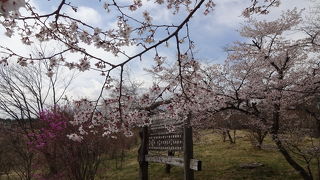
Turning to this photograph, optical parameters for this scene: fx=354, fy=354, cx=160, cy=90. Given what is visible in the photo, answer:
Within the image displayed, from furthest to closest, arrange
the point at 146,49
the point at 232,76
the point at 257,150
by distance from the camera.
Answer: the point at 257,150, the point at 232,76, the point at 146,49

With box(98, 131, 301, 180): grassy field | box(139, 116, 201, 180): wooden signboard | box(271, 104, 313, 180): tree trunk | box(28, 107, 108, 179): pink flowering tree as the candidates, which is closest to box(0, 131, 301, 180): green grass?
box(98, 131, 301, 180): grassy field

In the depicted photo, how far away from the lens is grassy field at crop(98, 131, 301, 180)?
12.5 metres

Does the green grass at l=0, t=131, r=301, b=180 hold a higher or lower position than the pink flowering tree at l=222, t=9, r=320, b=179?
lower

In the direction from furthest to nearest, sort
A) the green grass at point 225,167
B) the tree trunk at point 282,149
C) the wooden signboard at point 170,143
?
the green grass at point 225,167
the tree trunk at point 282,149
the wooden signboard at point 170,143

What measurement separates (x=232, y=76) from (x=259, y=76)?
1083mm

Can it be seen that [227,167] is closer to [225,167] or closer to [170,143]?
[225,167]

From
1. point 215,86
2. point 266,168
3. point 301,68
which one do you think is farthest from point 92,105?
point 266,168

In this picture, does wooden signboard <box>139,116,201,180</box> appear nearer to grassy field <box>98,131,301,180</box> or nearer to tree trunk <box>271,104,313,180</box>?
tree trunk <box>271,104,313,180</box>

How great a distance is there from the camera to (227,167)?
1389 centimetres

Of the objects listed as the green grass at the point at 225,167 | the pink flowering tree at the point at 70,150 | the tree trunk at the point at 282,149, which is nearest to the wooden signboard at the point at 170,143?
the pink flowering tree at the point at 70,150

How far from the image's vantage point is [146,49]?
333 cm

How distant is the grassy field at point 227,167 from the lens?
41.1 ft

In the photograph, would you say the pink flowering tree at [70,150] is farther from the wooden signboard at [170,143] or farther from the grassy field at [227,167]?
the grassy field at [227,167]

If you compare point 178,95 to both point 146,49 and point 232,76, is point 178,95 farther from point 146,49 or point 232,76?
point 232,76
